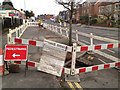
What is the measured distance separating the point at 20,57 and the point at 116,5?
44.5 metres

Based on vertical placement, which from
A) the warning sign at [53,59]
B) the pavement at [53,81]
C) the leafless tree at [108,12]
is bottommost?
the pavement at [53,81]

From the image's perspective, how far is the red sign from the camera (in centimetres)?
465

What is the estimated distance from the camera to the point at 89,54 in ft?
25.7

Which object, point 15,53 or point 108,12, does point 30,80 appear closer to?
point 15,53

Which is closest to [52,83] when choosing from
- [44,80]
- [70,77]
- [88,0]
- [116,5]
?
[44,80]

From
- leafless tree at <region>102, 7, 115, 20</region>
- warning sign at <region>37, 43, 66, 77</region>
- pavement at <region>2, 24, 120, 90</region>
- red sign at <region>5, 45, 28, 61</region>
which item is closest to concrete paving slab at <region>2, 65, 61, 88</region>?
pavement at <region>2, 24, 120, 90</region>

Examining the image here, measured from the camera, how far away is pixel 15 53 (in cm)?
467

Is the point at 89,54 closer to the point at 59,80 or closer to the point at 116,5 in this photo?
the point at 59,80

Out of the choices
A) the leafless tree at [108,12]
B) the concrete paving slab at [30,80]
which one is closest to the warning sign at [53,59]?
the concrete paving slab at [30,80]

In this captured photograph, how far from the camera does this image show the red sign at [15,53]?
4.65 metres

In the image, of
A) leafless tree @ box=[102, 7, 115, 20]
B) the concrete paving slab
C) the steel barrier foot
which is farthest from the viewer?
leafless tree @ box=[102, 7, 115, 20]

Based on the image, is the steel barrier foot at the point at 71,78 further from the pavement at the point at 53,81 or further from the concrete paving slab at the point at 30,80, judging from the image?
the concrete paving slab at the point at 30,80

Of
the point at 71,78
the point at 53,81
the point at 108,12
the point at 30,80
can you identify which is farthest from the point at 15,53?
the point at 108,12

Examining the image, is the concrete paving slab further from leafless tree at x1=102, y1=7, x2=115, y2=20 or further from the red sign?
leafless tree at x1=102, y1=7, x2=115, y2=20
